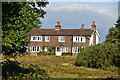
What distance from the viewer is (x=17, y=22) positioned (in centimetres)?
949

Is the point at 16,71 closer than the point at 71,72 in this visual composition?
Yes

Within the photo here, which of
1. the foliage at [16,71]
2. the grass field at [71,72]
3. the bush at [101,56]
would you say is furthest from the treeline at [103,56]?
the foliage at [16,71]

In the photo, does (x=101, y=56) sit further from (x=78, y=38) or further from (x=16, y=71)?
(x=78, y=38)

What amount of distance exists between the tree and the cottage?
176 ft

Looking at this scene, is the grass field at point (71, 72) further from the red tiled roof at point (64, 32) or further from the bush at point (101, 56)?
the red tiled roof at point (64, 32)

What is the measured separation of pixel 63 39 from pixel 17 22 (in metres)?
55.2

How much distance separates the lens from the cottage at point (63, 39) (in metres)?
63.8

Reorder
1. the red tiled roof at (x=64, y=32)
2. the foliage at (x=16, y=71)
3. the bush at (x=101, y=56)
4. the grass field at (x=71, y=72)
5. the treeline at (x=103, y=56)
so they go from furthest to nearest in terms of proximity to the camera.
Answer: the red tiled roof at (x=64, y=32), the bush at (x=101, y=56), the treeline at (x=103, y=56), the grass field at (x=71, y=72), the foliage at (x=16, y=71)

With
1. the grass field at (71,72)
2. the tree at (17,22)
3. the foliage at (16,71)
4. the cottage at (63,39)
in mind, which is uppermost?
the cottage at (63,39)

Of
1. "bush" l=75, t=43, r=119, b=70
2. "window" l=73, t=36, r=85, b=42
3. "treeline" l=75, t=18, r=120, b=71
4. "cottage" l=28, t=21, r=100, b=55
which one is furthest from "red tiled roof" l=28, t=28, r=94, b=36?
"treeline" l=75, t=18, r=120, b=71

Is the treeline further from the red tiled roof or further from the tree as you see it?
the red tiled roof

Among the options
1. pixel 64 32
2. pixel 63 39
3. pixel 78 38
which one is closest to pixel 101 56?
pixel 78 38

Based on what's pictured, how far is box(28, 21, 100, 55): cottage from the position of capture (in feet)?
209

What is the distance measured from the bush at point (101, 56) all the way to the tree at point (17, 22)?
1519 cm
